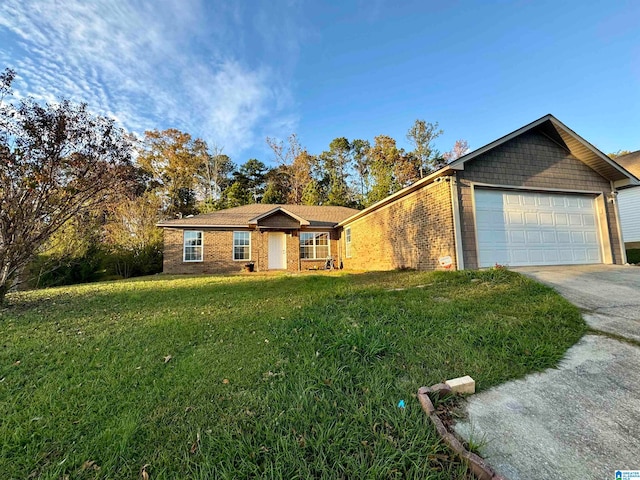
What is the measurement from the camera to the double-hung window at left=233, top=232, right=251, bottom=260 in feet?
52.8

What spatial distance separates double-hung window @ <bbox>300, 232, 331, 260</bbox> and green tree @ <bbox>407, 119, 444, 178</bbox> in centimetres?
1579

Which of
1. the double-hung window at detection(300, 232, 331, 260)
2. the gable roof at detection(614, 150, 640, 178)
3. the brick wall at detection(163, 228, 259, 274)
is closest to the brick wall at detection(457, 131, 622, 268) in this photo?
the double-hung window at detection(300, 232, 331, 260)

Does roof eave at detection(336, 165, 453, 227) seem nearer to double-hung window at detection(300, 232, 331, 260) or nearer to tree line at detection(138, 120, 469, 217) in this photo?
double-hung window at detection(300, 232, 331, 260)

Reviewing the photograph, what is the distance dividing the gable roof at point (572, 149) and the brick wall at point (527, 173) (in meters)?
0.16

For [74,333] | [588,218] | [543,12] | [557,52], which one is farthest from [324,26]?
[74,333]

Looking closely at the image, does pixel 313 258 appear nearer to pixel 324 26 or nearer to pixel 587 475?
pixel 324 26

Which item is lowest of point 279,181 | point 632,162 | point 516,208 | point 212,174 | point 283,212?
point 516,208

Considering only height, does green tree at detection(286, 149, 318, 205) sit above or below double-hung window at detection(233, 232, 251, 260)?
above

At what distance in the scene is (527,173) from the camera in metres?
9.05

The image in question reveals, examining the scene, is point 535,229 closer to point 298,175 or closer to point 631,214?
point 631,214

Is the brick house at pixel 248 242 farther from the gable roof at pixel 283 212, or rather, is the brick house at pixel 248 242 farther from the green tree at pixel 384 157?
the green tree at pixel 384 157

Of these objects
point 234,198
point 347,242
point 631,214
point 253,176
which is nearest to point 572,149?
point 347,242

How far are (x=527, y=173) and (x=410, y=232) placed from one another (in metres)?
3.89

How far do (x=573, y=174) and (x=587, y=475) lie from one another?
11056mm
